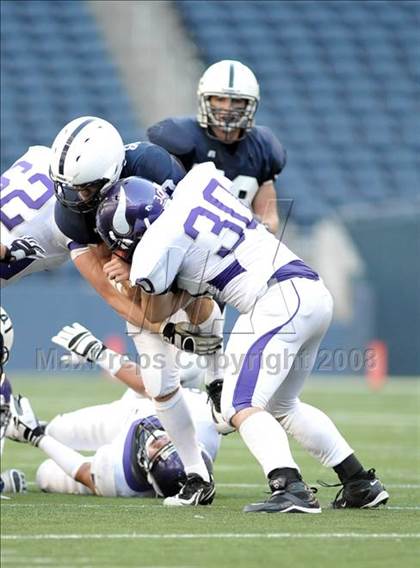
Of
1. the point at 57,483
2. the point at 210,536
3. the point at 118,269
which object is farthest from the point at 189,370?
the point at 210,536

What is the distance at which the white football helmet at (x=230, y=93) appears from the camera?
609 cm

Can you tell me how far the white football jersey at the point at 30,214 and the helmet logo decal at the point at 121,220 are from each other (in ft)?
3.14

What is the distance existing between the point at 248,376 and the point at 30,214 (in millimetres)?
1476

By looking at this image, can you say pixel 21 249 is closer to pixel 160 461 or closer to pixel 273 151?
pixel 160 461

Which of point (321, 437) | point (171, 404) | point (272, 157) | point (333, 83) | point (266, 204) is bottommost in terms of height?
point (321, 437)

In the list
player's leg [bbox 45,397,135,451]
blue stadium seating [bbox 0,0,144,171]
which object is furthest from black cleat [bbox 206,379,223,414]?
blue stadium seating [bbox 0,0,144,171]

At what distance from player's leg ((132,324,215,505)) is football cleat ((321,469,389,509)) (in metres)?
0.50

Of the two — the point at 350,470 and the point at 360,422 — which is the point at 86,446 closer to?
the point at 350,470

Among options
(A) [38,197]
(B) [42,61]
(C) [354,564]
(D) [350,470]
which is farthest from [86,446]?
(B) [42,61]

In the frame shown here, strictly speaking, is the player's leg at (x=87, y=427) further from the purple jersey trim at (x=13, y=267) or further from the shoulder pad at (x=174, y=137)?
the shoulder pad at (x=174, y=137)

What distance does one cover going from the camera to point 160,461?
502 cm

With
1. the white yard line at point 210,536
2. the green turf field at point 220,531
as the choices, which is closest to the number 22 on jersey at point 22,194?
the green turf field at point 220,531

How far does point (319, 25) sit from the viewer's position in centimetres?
1706

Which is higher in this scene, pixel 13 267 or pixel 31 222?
pixel 31 222
